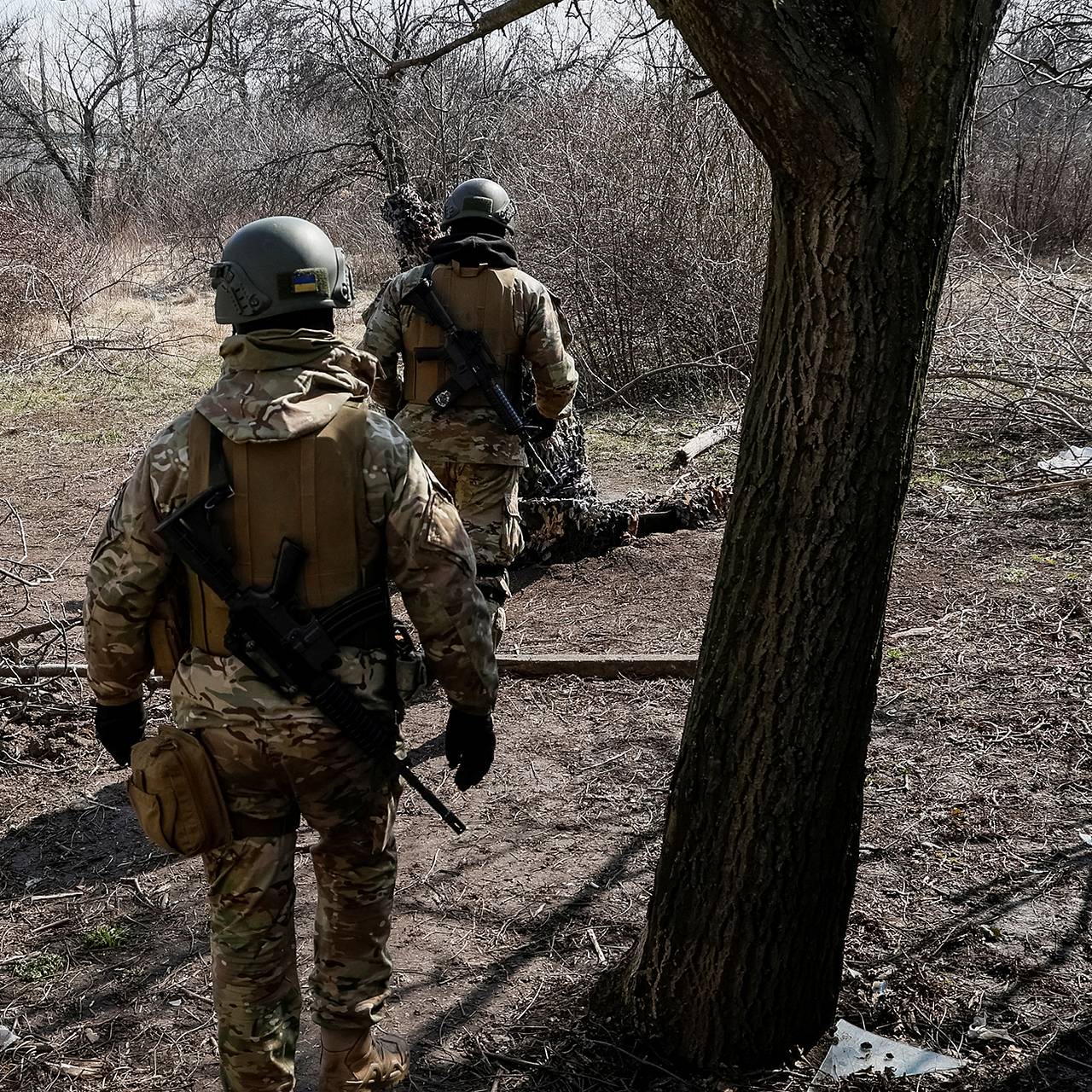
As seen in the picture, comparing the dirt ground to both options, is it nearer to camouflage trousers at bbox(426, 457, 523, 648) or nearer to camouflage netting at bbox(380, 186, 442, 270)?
camouflage trousers at bbox(426, 457, 523, 648)

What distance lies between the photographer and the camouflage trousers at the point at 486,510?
4695 millimetres

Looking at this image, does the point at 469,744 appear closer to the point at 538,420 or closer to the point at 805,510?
the point at 805,510

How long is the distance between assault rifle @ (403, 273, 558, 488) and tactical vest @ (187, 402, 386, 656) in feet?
7.39

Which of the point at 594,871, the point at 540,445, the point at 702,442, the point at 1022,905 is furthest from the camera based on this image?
the point at 702,442

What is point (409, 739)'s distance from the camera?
456 cm

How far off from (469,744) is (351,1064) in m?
0.79

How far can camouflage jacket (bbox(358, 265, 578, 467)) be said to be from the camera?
4.68m

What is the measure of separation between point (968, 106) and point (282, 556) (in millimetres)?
1658

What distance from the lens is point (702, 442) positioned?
8.73 metres

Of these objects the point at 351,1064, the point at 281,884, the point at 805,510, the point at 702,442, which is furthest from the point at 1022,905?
the point at 702,442

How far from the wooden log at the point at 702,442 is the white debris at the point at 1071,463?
2275mm

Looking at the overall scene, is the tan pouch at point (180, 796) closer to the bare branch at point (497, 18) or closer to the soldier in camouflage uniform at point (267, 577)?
the soldier in camouflage uniform at point (267, 577)

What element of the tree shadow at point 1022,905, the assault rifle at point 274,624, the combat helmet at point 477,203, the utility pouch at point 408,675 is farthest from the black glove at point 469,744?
the combat helmet at point 477,203

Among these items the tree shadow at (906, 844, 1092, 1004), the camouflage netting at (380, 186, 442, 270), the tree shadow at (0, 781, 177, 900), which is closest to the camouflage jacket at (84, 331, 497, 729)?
the tree shadow at (0, 781, 177, 900)
